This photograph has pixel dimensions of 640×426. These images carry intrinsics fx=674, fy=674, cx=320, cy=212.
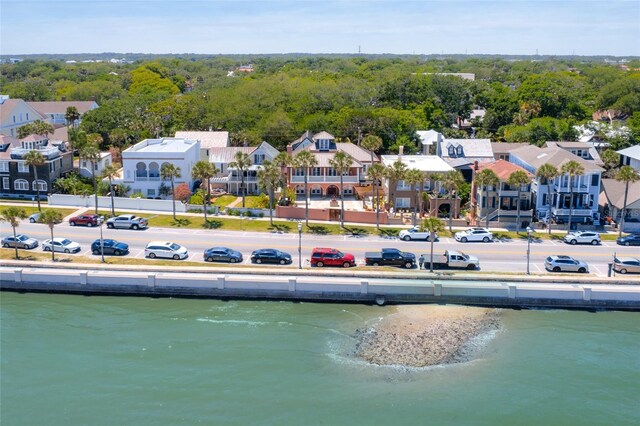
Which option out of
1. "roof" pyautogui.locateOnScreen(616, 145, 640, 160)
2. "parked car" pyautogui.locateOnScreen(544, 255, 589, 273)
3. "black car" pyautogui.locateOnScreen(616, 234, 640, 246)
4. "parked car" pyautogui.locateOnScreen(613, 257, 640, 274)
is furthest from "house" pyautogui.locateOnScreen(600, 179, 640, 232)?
"parked car" pyautogui.locateOnScreen(544, 255, 589, 273)

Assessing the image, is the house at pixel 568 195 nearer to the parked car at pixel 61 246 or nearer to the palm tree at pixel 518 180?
the palm tree at pixel 518 180

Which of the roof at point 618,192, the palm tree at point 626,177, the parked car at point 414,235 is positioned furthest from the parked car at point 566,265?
the roof at point 618,192

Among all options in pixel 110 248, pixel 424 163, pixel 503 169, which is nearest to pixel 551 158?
pixel 503 169

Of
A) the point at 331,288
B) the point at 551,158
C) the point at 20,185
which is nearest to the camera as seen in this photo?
the point at 331,288

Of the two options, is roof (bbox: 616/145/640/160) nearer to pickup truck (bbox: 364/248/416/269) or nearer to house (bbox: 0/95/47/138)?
pickup truck (bbox: 364/248/416/269)

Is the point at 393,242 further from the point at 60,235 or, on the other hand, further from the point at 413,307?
the point at 60,235

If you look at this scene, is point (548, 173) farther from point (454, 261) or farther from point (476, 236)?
point (454, 261)

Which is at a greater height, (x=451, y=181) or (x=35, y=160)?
(x=35, y=160)
